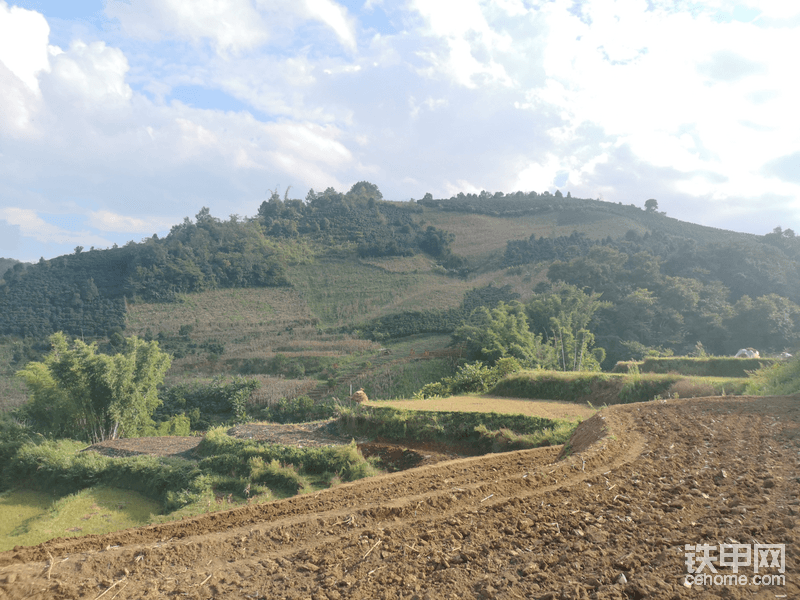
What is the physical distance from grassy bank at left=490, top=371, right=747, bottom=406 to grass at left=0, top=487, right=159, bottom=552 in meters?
11.3

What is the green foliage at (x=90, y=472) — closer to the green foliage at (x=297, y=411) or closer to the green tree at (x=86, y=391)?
the green tree at (x=86, y=391)

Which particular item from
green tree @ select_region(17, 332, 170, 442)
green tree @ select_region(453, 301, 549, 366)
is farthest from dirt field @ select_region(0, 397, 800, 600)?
green tree @ select_region(453, 301, 549, 366)

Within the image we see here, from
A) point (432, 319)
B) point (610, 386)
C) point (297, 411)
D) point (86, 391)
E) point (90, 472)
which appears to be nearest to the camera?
point (610, 386)

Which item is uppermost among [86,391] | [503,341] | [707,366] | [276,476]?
[503,341]

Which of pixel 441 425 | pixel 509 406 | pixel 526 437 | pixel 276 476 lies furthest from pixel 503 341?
pixel 276 476

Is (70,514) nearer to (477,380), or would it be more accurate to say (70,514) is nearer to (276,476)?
(276,476)

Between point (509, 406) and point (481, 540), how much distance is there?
966cm

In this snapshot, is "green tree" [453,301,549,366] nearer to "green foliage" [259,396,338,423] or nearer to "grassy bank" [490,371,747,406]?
"grassy bank" [490,371,747,406]

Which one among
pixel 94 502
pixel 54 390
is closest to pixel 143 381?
pixel 54 390

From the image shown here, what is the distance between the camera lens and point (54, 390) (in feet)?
63.5

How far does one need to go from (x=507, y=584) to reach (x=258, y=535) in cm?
252

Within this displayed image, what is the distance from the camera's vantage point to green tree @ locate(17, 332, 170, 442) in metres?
18.4

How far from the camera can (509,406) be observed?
13078 millimetres

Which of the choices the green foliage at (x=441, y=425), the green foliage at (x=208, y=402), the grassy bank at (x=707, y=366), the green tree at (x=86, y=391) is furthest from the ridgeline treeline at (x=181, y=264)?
the grassy bank at (x=707, y=366)
